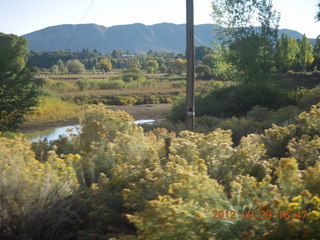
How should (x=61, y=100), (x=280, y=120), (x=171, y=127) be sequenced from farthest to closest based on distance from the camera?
1. (x=61, y=100)
2. (x=171, y=127)
3. (x=280, y=120)

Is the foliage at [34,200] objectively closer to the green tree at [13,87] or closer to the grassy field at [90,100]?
the green tree at [13,87]

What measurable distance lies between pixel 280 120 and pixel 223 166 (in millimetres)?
6917

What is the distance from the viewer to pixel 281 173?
3.40 meters

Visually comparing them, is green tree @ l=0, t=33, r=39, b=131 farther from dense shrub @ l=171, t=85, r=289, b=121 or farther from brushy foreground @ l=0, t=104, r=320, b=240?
brushy foreground @ l=0, t=104, r=320, b=240

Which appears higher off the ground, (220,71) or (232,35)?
(232,35)

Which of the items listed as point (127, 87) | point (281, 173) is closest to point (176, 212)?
point (281, 173)

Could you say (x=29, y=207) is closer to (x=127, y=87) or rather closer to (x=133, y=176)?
(x=133, y=176)
